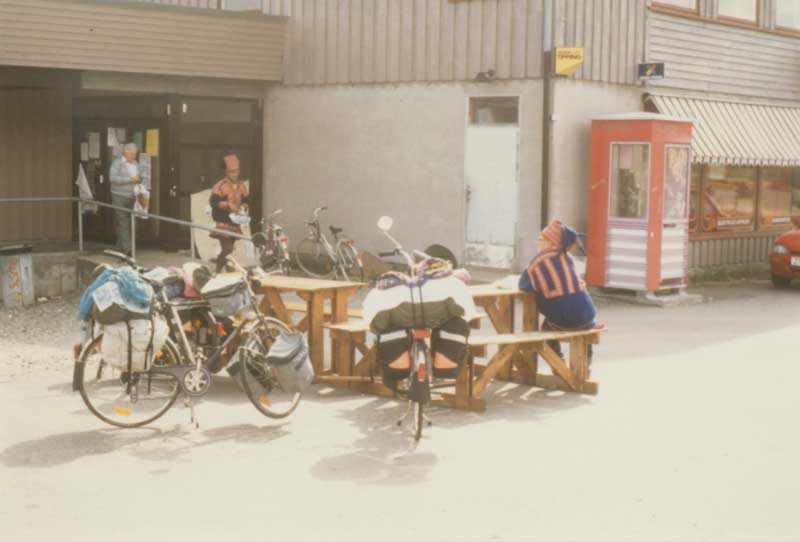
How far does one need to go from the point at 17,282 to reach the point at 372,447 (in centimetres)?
999

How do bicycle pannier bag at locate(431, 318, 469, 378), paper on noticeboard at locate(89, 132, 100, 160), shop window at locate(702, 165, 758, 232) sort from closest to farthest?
bicycle pannier bag at locate(431, 318, 469, 378)
shop window at locate(702, 165, 758, 232)
paper on noticeboard at locate(89, 132, 100, 160)

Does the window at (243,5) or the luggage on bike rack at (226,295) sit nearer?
the luggage on bike rack at (226,295)

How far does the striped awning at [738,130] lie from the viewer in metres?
18.9

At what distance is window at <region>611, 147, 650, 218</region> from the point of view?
1686 cm

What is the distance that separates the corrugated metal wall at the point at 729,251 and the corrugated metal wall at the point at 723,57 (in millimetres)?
2526

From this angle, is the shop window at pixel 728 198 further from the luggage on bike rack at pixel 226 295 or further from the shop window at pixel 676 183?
the luggage on bike rack at pixel 226 295

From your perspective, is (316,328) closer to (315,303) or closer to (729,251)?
(315,303)

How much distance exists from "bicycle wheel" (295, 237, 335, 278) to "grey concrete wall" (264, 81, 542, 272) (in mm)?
593

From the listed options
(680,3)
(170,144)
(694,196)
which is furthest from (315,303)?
(680,3)

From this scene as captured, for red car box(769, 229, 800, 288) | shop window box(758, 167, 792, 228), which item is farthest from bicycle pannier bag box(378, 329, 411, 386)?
shop window box(758, 167, 792, 228)

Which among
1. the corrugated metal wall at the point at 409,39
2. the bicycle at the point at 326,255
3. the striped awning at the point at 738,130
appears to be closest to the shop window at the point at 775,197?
the striped awning at the point at 738,130

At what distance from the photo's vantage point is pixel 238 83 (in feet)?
66.7

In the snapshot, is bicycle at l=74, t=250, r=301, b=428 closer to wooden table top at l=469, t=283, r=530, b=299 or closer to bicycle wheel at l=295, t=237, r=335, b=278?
wooden table top at l=469, t=283, r=530, b=299

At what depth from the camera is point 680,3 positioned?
19406mm
